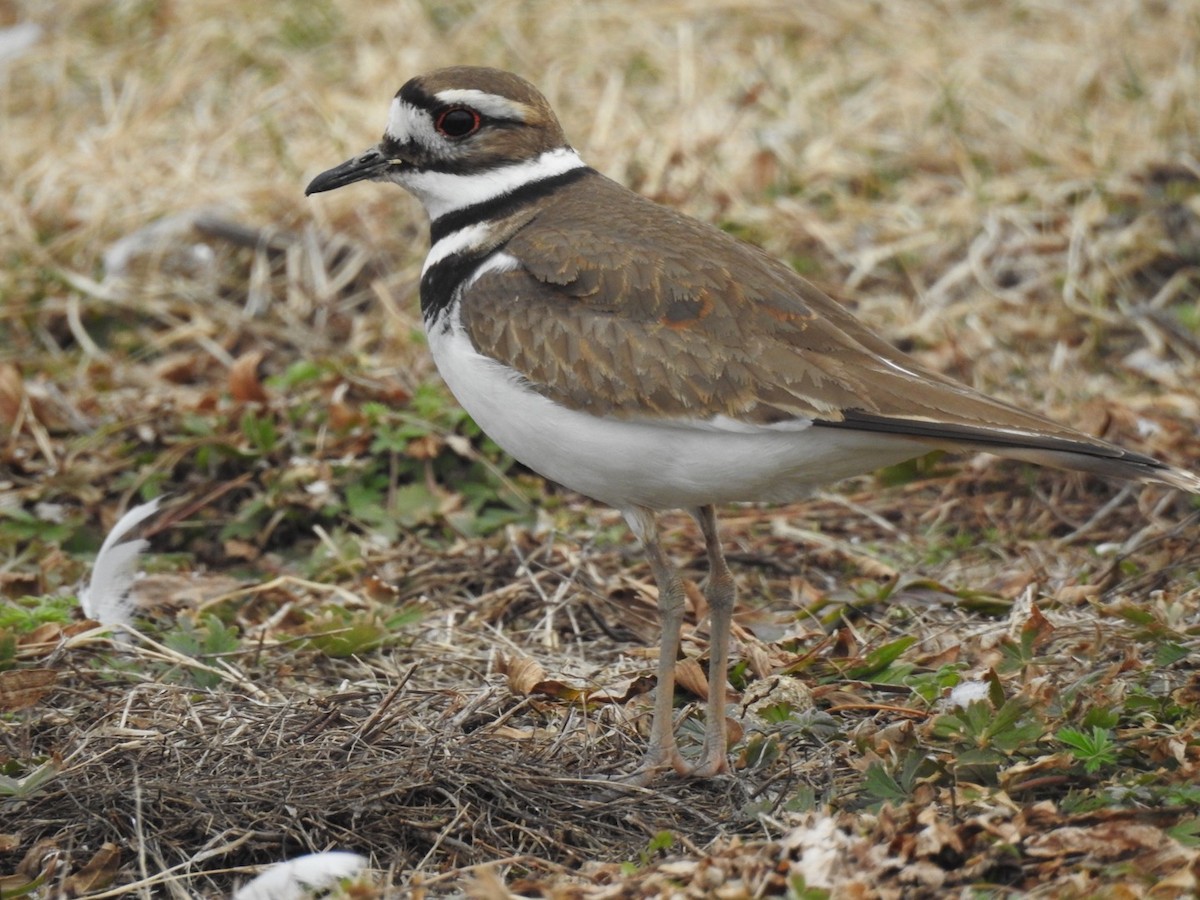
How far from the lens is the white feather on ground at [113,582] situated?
4.93 metres

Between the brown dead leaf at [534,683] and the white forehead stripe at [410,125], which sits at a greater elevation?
the white forehead stripe at [410,125]

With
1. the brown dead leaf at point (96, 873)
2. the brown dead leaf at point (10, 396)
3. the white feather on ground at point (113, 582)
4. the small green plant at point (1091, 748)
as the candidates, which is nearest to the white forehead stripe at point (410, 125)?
the white feather on ground at point (113, 582)

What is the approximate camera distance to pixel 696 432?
386cm

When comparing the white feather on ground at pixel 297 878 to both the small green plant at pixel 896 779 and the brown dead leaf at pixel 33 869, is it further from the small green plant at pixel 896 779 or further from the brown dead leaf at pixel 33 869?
the small green plant at pixel 896 779

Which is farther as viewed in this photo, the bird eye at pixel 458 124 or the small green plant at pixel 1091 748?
the bird eye at pixel 458 124

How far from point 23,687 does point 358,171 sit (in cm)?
171

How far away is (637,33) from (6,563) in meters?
5.48

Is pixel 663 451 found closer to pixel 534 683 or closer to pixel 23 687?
pixel 534 683

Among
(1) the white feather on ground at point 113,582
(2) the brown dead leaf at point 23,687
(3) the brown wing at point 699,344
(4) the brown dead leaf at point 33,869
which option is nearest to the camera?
(4) the brown dead leaf at point 33,869

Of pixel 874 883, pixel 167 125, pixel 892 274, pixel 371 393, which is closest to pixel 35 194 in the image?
pixel 167 125

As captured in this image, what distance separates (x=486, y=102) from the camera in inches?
176

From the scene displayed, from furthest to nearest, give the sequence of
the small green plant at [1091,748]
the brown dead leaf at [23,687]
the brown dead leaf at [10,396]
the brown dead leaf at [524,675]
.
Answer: the brown dead leaf at [10,396] < the brown dead leaf at [524,675] < the brown dead leaf at [23,687] < the small green plant at [1091,748]

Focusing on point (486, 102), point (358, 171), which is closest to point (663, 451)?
point (486, 102)

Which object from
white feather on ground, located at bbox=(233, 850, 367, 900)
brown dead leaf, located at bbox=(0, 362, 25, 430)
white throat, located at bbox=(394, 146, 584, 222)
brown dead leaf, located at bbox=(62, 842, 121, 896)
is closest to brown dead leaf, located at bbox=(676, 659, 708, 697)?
white feather on ground, located at bbox=(233, 850, 367, 900)
